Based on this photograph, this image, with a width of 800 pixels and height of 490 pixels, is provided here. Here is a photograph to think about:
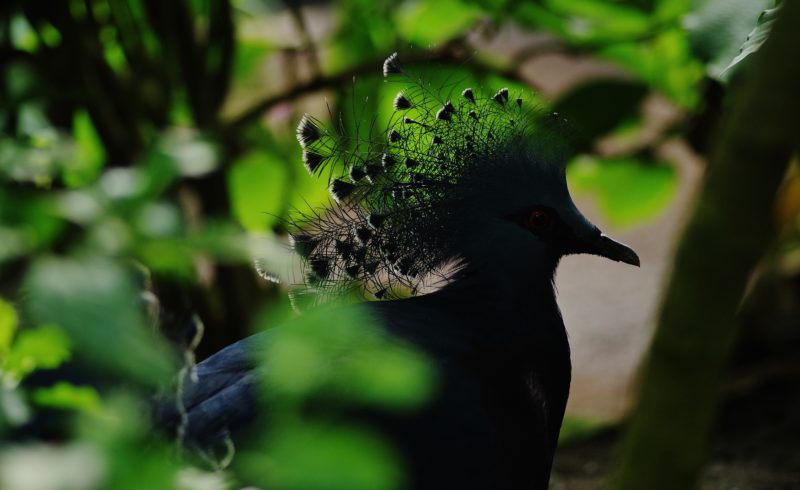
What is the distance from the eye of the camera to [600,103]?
2.32 meters

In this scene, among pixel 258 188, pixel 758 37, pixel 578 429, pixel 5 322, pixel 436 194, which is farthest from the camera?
pixel 578 429

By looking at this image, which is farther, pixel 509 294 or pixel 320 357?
pixel 509 294

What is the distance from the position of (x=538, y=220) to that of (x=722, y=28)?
1.42 feet

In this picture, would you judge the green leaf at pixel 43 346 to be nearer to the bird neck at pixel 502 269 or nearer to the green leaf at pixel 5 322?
the green leaf at pixel 5 322

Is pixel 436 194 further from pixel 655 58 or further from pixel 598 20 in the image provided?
pixel 655 58

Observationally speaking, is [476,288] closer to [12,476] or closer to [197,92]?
[197,92]

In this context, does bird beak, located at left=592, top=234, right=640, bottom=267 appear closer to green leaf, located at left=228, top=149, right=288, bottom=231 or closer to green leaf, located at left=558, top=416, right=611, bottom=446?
green leaf, located at left=228, top=149, right=288, bottom=231

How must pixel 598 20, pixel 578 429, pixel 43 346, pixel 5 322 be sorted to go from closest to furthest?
pixel 43 346 → pixel 5 322 → pixel 598 20 → pixel 578 429

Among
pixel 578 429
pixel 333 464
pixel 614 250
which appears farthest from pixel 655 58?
pixel 333 464

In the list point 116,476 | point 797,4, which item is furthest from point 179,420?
point 797,4

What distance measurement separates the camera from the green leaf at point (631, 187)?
254 cm

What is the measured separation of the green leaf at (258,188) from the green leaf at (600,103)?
2.03 feet

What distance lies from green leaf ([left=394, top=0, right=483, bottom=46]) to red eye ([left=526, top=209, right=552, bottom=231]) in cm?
64

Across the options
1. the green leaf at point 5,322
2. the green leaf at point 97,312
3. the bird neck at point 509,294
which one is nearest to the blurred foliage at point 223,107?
the green leaf at point 5,322
